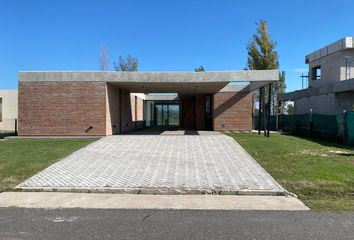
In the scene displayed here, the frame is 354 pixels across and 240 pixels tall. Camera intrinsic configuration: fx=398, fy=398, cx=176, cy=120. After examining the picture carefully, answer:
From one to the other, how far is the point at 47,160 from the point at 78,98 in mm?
7798

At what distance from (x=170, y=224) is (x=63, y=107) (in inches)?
611

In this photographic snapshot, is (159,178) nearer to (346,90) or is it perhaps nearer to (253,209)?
(253,209)

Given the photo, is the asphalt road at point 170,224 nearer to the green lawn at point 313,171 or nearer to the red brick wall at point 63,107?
the green lawn at point 313,171

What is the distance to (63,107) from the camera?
67.7 feet

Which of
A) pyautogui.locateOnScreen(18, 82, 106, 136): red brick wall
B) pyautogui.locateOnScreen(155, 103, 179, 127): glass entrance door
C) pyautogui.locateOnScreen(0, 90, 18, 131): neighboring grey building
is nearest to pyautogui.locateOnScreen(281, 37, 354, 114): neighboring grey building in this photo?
pyautogui.locateOnScreen(155, 103, 179, 127): glass entrance door

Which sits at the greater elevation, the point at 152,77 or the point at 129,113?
the point at 152,77

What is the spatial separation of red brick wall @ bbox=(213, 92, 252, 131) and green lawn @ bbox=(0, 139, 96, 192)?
1230cm

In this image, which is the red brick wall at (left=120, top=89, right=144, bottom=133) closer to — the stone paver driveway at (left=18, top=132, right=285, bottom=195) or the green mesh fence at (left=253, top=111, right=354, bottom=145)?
the stone paver driveway at (left=18, top=132, right=285, bottom=195)

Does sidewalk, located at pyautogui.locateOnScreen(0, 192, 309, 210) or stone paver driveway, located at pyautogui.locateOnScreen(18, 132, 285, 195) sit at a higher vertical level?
stone paver driveway, located at pyautogui.locateOnScreen(18, 132, 285, 195)

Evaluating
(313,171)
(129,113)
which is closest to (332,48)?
(129,113)

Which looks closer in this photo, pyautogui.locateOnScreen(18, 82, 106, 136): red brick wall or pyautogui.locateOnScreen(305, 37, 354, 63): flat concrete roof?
pyautogui.locateOnScreen(18, 82, 106, 136): red brick wall

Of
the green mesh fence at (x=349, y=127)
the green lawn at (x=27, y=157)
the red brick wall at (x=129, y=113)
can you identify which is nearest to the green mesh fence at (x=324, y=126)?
the green mesh fence at (x=349, y=127)

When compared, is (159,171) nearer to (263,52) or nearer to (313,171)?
(313,171)

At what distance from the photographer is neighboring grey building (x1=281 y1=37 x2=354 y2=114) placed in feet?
98.3
